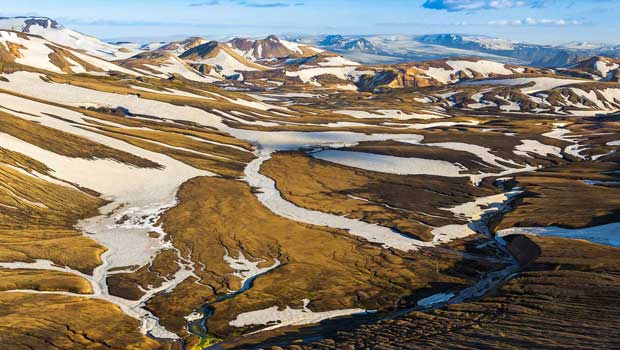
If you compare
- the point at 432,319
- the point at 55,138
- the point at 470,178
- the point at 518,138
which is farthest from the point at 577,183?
the point at 55,138

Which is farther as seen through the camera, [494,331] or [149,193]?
[149,193]

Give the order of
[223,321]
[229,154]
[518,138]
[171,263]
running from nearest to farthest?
[223,321], [171,263], [229,154], [518,138]

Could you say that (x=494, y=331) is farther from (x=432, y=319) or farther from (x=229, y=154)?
(x=229, y=154)

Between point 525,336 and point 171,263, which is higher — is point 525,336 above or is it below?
Result: above

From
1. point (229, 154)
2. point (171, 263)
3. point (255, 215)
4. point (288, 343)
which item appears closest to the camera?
point (288, 343)

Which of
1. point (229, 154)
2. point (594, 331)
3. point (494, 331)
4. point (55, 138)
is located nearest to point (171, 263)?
point (494, 331)

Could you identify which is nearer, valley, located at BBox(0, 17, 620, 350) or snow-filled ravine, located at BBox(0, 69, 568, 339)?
valley, located at BBox(0, 17, 620, 350)

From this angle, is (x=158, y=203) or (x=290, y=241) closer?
(x=290, y=241)

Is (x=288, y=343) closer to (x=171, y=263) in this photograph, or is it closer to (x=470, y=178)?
(x=171, y=263)

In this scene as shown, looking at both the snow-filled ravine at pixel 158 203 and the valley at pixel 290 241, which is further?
the snow-filled ravine at pixel 158 203
